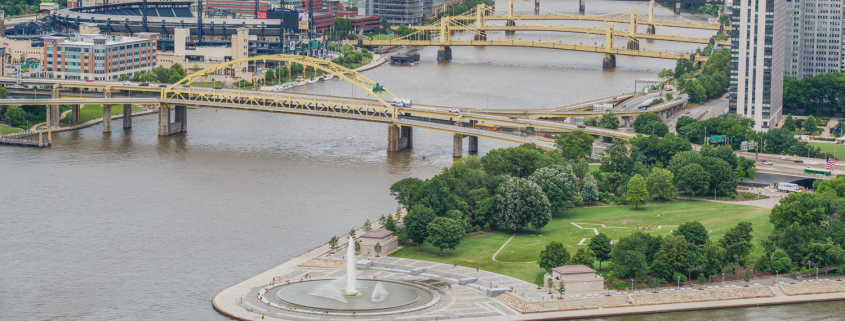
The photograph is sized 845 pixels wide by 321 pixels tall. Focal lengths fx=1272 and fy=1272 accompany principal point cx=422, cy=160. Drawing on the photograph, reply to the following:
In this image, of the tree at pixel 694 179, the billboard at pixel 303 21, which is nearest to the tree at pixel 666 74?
the billboard at pixel 303 21

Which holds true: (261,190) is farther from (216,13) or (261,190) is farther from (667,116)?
(216,13)

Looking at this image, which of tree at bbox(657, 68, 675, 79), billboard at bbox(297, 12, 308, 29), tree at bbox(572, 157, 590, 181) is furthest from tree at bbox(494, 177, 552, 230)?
billboard at bbox(297, 12, 308, 29)

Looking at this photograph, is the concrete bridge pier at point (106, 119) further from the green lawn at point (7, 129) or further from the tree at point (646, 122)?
the tree at point (646, 122)

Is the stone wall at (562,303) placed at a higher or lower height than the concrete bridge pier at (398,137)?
lower

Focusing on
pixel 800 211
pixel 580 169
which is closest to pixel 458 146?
pixel 580 169

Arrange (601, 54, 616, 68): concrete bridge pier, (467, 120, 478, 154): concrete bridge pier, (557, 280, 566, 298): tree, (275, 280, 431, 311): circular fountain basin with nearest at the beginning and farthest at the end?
(275, 280, 431, 311): circular fountain basin
(557, 280, 566, 298): tree
(467, 120, 478, 154): concrete bridge pier
(601, 54, 616, 68): concrete bridge pier

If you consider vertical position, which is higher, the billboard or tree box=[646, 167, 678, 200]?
the billboard

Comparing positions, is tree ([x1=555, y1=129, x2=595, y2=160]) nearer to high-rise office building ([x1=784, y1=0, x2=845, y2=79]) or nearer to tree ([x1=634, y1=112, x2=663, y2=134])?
tree ([x1=634, y1=112, x2=663, y2=134])
